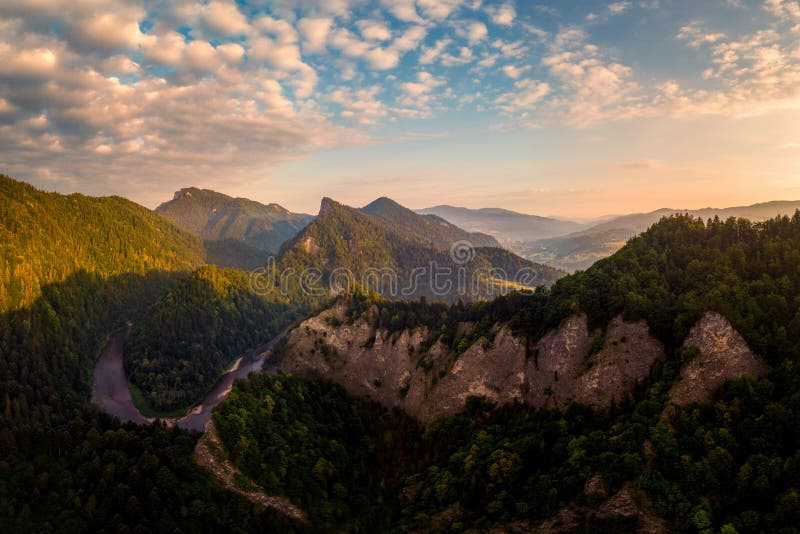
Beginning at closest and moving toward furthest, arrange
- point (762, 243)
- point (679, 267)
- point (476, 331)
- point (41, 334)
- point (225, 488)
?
point (225, 488), point (762, 243), point (679, 267), point (476, 331), point (41, 334)

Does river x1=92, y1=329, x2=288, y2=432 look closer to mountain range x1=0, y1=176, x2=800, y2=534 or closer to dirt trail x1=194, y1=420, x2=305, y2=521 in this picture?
mountain range x1=0, y1=176, x2=800, y2=534

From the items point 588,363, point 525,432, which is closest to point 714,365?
point 588,363

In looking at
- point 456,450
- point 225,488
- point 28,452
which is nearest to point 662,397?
point 456,450

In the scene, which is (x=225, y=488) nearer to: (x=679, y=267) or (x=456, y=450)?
(x=456, y=450)

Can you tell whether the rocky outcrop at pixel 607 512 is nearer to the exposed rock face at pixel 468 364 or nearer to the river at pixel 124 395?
the exposed rock face at pixel 468 364

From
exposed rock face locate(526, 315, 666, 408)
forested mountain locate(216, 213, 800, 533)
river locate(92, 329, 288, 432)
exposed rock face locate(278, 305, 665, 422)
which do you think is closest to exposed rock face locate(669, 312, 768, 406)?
forested mountain locate(216, 213, 800, 533)

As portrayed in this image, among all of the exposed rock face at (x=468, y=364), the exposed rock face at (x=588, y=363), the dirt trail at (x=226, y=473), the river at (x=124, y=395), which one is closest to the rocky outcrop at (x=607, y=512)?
the exposed rock face at (x=588, y=363)
